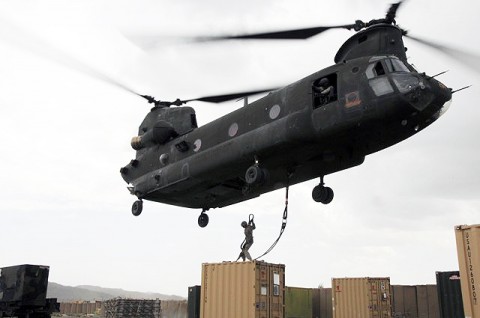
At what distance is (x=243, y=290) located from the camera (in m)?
16.6

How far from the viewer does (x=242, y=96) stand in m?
14.2

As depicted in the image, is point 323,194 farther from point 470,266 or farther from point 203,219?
point 203,219

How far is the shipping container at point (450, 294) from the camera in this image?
69.1ft

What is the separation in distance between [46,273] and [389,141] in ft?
45.2

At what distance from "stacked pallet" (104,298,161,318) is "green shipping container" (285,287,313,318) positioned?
717 centimetres

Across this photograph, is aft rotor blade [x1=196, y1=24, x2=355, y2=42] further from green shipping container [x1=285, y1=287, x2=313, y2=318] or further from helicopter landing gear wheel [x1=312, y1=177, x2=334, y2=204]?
green shipping container [x1=285, y1=287, x2=313, y2=318]

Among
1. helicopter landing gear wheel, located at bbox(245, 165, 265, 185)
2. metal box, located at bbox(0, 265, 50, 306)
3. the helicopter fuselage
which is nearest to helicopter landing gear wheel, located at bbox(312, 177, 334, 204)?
the helicopter fuselage

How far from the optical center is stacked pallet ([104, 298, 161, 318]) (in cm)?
2552

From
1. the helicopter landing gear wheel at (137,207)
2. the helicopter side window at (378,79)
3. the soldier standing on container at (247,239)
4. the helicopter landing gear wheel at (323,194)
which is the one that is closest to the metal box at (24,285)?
the helicopter landing gear wheel at (137,207)

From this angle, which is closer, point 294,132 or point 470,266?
point 470,266

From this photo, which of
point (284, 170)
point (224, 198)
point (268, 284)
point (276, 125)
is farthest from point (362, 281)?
point (276, 125)

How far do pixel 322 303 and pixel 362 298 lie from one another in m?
5.11

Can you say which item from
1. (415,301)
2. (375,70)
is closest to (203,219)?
(375,70)

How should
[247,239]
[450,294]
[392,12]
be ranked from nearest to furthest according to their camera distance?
[392,12]
[247,239]
[450,294]
